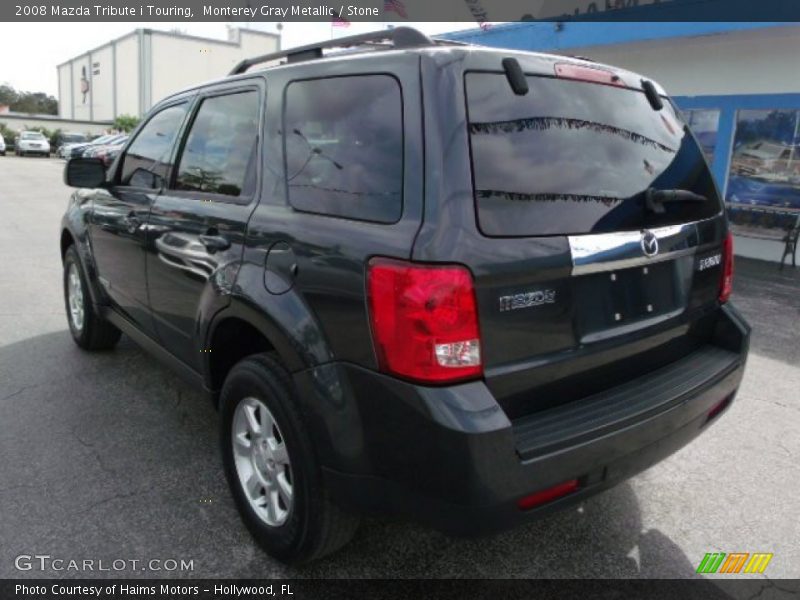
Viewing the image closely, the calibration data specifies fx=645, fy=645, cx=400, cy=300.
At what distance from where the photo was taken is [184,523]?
2.80 metres

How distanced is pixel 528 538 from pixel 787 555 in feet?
3.50

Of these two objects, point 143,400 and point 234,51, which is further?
point 234,51

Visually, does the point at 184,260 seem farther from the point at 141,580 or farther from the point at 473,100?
the point at 473,100

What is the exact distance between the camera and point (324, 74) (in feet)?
7.95

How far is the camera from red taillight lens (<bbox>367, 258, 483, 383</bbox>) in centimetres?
189

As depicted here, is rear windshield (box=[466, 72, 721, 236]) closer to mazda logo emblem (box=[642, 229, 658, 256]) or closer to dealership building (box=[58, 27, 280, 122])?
mazda logo emblem (box=[642, 229, 658, 256])

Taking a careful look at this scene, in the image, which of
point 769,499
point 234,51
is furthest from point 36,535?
point 234,51

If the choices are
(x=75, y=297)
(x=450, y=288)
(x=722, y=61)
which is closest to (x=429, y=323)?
(x=450, y=288)

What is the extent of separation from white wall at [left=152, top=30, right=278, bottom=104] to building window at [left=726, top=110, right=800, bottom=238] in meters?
55.2

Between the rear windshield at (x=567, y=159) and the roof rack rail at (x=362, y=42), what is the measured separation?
336 mm

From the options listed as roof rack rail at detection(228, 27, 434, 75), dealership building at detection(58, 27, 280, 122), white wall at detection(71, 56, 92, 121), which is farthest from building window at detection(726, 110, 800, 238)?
white wall at detection(71, 56, 92, 121)

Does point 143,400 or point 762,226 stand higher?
point 762,226

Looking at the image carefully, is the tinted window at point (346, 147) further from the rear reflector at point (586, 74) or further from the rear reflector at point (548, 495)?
the rear reflector at point (548, 495)

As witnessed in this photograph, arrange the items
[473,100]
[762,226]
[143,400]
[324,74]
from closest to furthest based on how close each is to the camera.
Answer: [473,100], [324,74], [143,400], [762,226]
